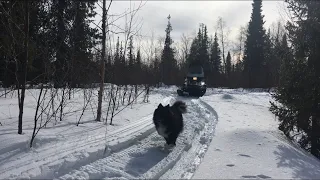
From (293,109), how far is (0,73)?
16.3m

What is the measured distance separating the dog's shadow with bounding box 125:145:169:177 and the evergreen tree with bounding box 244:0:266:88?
38725mm

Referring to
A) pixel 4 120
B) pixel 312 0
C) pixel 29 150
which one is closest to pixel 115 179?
pixel 29 150

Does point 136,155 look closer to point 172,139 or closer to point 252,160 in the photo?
point 172,139

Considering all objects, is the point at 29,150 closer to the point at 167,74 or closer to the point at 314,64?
the point at 314,64

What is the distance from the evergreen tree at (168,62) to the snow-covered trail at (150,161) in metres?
40.6

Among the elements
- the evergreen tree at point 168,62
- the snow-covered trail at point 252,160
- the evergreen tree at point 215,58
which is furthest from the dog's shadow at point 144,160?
the evergreen tree at point 215,58

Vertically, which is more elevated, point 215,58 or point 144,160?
point 215,58

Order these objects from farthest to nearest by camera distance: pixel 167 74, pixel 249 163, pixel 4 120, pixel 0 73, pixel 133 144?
pixel 167 74 < pixel 0 73 < pixel 4 120 < pixel 133 144 < pixel 249 163

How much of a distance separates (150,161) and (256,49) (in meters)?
41.5

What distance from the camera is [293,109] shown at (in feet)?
30.4

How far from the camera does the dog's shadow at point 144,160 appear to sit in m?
5.15

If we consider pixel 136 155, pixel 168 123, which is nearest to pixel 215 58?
pixel 168 123

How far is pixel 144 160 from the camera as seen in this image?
19.1 feet

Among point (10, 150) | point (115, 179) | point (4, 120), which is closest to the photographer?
point (115, 179)
